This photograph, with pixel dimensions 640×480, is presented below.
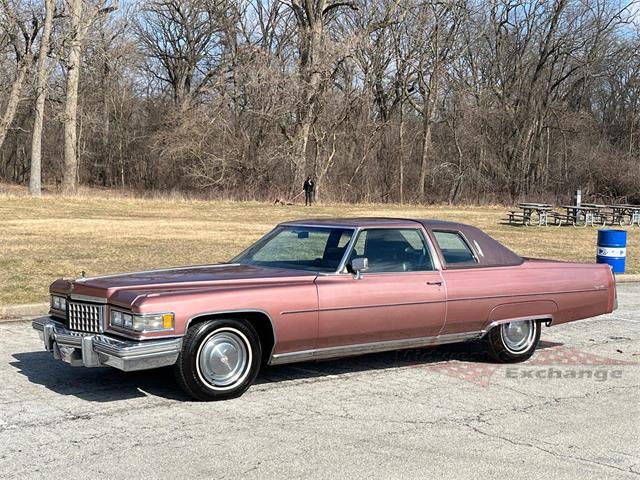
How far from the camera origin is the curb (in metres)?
10.0

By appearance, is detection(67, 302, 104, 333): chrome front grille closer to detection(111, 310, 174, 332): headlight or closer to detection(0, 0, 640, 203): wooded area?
detection(111, 310, 174, 332): headlight

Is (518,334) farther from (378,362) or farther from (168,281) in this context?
(168,281)

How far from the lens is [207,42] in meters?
63.6

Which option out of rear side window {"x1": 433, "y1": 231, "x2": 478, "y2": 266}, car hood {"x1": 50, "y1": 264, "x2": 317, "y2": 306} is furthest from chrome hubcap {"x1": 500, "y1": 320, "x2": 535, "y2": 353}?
car hood {"x1": 50, "y1": 264, "x2": 317, "y2": 306}

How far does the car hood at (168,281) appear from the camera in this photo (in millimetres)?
6082

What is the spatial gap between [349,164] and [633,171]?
18.3 metres

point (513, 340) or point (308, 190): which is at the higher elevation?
point (308, 190)

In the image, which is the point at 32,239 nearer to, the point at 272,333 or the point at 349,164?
the point at 272,333

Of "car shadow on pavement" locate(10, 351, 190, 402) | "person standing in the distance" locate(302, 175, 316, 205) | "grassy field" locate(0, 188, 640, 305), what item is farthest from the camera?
"person standing in the distance" locate(302, 175, 316, 205)

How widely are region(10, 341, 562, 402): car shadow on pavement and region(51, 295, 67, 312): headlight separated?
0.66m

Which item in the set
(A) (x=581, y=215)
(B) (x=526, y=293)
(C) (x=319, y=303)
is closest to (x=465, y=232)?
(B) (x=526, y=293)

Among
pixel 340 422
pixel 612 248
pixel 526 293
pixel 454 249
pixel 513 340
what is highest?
pixel 454 249

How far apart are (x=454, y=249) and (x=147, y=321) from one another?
3.33 metres

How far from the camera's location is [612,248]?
51.9 feet
